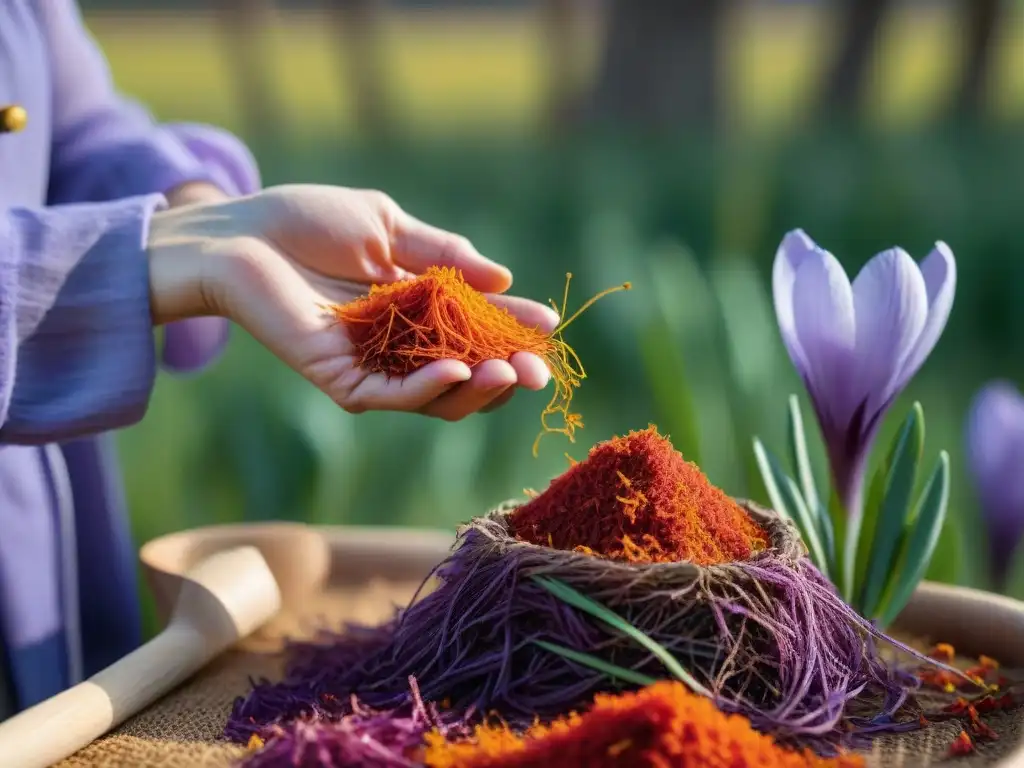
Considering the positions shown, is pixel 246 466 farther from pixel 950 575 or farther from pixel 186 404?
pixel 950 575

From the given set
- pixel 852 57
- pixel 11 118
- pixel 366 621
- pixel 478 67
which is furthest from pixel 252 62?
pixel 478 67

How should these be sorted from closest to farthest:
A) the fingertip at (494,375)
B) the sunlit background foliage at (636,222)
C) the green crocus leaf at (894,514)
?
the fingertip at (494,375)
the green crocus leaf at (894,514)
the sunlit background foliage at (636,222)

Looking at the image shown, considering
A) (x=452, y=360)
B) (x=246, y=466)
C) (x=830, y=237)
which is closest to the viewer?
(x=452, y=360)

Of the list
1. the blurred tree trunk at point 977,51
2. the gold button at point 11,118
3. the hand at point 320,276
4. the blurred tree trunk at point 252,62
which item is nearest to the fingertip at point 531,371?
the hand at point 320,276

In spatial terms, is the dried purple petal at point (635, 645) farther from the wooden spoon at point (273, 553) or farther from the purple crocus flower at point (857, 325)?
the wooden spoon at point (273, 553)

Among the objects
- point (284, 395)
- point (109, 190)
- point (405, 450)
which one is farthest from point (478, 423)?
point (109, 190)

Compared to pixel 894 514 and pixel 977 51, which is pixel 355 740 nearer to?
pixel 894 514
